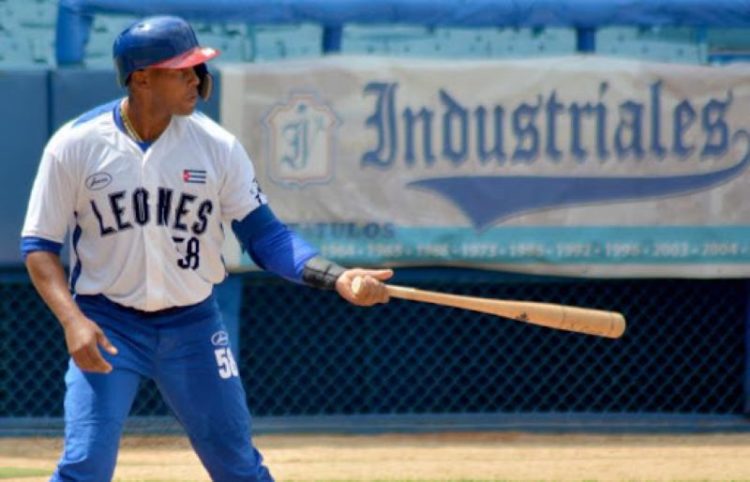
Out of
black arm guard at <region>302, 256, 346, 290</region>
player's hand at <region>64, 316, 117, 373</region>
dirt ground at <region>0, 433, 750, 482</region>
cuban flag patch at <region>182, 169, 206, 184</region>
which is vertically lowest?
dirt ground at <region>0, 433, 750, 482</region>

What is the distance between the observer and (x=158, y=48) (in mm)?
5199

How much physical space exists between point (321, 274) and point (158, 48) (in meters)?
0.85

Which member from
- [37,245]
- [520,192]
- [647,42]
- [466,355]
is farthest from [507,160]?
[37,245]

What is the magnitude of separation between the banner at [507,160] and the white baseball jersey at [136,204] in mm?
3520

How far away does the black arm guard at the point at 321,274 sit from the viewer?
17.5ft

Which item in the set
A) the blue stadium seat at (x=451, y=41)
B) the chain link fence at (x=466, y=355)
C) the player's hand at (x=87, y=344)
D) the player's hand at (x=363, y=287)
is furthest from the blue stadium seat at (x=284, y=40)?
the player's hand at (x=87, y=344)

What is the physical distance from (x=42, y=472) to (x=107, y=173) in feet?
10.7

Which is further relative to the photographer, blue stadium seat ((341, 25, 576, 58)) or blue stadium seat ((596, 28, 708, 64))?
blue stadium seat ((341, 25, 576, 58))

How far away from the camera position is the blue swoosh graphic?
9.06 m

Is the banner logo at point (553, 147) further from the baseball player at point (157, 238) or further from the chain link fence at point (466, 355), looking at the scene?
the baseball player at point (157, 238)

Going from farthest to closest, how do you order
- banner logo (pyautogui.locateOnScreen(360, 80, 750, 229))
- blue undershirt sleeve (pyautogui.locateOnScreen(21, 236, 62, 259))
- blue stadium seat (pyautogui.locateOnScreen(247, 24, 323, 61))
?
blue stadium seat (pyautogui.locateOnScreen(247, 24, 323, 61))
banner logo (pyautogui.locateOnScreen(360, 80, 750, 229))
blue undershirt sleeve (pyautogui.locateOnScreen(21, 236, 62, 259))

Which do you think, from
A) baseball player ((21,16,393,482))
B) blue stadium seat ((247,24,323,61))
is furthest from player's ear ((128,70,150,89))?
blue stadium seat ((247,24,323,61))

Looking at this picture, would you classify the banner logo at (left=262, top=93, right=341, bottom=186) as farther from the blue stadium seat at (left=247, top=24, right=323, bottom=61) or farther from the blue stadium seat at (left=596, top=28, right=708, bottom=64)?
the blue stadium seat at (left=596, top=28, right=708, bottom=64)

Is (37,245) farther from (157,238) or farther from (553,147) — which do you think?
(553,147)
